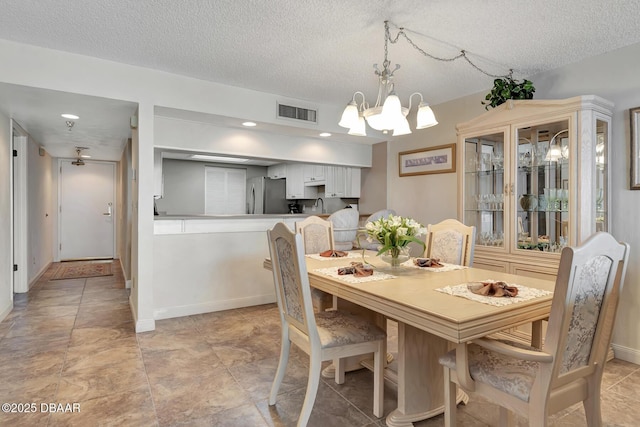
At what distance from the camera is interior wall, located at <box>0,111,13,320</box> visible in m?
3.47

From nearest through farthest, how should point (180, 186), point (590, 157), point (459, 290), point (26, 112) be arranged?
point (459, 290) → point (590, 157) → point (26, 112) → point (180, 186)

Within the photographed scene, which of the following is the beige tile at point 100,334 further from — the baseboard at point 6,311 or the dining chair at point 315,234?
the dining chair at point 315,234

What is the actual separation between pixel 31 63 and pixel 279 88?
195 centimetres

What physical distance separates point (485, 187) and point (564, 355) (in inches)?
88.1

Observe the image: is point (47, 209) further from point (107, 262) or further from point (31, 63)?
point (31, 63)

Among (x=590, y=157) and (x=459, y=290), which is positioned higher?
(x=590, y=157)

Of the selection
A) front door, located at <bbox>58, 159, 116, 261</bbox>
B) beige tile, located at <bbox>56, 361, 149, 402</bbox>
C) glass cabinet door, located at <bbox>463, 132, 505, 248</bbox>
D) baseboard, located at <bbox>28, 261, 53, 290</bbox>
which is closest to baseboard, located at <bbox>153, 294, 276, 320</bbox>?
beige tile, located at <bbox>56, 361, 149, 402</bbox>

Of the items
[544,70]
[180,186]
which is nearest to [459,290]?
[544,70]

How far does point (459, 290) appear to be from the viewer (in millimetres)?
1639

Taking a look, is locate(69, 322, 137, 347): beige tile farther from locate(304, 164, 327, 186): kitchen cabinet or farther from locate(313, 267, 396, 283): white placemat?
locate(304, 164, 327, 186): kitchen cabinet

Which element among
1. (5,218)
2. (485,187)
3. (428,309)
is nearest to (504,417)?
(428,309)

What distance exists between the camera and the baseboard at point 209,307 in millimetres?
3492

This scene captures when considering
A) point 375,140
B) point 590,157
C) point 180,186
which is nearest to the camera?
point 590,157

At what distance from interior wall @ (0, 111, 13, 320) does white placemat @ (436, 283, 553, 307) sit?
13.3 feet
